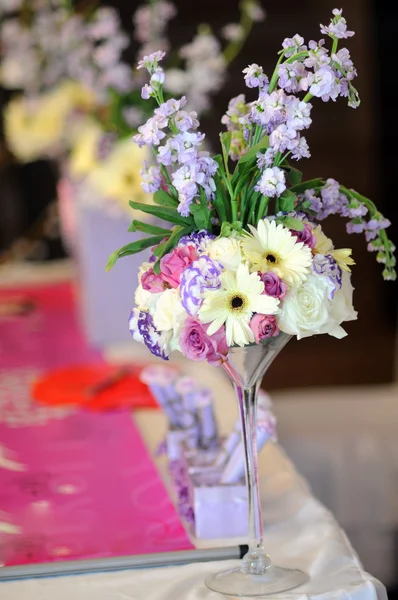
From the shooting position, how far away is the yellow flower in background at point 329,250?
1.03 meters

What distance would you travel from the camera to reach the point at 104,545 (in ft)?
3.99

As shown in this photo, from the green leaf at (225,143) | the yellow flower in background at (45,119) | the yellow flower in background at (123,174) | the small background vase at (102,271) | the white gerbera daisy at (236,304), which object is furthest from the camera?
the yellow flower in background at (45,119)

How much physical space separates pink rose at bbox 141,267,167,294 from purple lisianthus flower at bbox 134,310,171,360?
0.03 metres

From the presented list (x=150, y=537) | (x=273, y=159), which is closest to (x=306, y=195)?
(x=273, y=159)

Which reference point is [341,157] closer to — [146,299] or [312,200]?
[312,200]

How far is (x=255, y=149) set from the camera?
1018 mm

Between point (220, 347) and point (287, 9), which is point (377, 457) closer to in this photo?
point (220, 347)

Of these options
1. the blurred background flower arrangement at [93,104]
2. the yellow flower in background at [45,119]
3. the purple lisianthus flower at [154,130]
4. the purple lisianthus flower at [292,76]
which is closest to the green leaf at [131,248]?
the purple lisianthus flower at [154,130]

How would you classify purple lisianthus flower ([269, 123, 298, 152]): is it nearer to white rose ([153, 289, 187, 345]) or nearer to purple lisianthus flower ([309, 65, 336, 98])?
purple lisianthus flower ([309, 65, 336, 98])

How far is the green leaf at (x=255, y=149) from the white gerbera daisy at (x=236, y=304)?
12 cm

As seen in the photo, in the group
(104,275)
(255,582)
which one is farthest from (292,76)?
(104,275)

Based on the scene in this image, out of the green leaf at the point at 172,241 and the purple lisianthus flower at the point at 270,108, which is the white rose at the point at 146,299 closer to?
the green leaf at the point at 172,241

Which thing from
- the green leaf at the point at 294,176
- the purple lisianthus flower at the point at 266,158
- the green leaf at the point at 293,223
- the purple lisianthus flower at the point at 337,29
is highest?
the purple lisianthus flower at the point at 337,29

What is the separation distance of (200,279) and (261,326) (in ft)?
0.25
